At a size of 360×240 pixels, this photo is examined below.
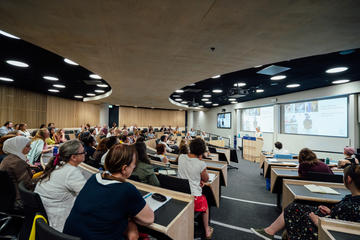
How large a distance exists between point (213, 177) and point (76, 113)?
1321cm

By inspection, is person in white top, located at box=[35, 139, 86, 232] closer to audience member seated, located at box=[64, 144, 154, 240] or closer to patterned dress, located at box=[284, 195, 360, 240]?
audience member seated, located at box=[64, 144, 154, 240]

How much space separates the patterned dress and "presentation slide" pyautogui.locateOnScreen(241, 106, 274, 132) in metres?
8.85

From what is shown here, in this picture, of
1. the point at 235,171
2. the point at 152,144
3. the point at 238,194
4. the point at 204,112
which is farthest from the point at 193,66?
the point at 204,112

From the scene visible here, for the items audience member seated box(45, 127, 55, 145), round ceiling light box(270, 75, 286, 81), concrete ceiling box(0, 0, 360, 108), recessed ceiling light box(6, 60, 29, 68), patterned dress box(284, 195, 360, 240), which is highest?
recessed ceiling light box(6, 60, 29, 68)

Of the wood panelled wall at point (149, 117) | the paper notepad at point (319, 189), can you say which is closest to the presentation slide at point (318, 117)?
the paper notepad at point (319, 189)

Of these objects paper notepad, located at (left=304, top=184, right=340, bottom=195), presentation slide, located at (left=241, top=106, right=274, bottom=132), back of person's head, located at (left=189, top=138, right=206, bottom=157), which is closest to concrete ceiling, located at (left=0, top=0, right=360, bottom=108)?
back of person's head, located at (left=189, top=138, right=206, bottom=157)

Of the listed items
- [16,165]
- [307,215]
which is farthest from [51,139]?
[307,215]

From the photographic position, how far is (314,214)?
1833 millimetres

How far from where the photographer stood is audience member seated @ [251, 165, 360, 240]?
150 centimetres

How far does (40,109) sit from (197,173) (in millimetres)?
11652

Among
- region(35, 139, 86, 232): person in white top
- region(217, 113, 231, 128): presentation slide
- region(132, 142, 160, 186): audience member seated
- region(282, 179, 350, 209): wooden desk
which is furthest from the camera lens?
region(217, 113, 231, 128): presentation slide

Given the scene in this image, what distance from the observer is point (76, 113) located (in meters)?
12.5

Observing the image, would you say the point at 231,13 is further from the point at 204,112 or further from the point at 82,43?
the point at 204,112

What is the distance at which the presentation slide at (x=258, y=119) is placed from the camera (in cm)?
998
